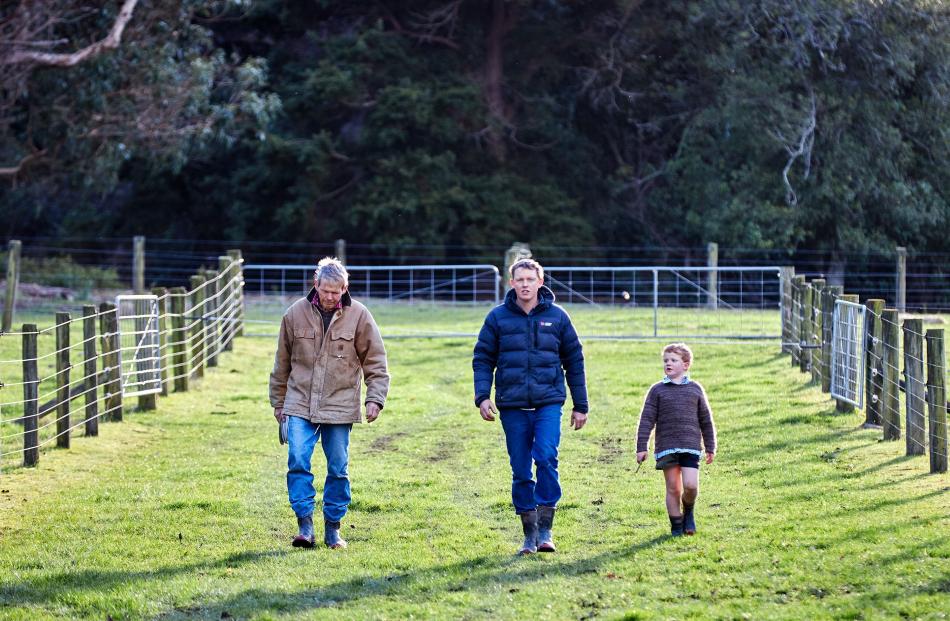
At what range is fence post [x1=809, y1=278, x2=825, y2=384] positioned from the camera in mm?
14758

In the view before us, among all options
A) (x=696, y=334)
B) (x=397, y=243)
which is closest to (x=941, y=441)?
(x=696, y=334)

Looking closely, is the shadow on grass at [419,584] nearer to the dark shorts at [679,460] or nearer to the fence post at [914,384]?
the dark shorts at [679,460]

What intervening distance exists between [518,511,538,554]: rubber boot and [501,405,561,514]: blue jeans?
0.04 m

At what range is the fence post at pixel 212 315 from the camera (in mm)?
17328

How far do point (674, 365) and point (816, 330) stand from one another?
24.4 feet

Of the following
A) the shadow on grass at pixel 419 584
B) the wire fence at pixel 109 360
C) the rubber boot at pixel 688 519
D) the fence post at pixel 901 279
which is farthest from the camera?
the fence post at pixel 901 279

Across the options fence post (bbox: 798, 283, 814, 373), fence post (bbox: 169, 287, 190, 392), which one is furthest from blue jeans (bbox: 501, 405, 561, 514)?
fence post (bbox: 169, 287, 190, 392)

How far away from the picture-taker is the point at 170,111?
27.3 metres

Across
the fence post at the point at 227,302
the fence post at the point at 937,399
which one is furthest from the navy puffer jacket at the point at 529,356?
the fence post at the point at 227,302

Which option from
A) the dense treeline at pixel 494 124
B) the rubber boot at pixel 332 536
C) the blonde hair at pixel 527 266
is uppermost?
the dense treeline at pixel 494 124

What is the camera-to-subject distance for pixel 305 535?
8141mm

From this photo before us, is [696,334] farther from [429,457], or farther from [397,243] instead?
[397,243]

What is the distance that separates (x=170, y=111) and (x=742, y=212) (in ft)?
39.6

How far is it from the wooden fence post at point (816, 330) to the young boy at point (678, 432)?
6.48 m
